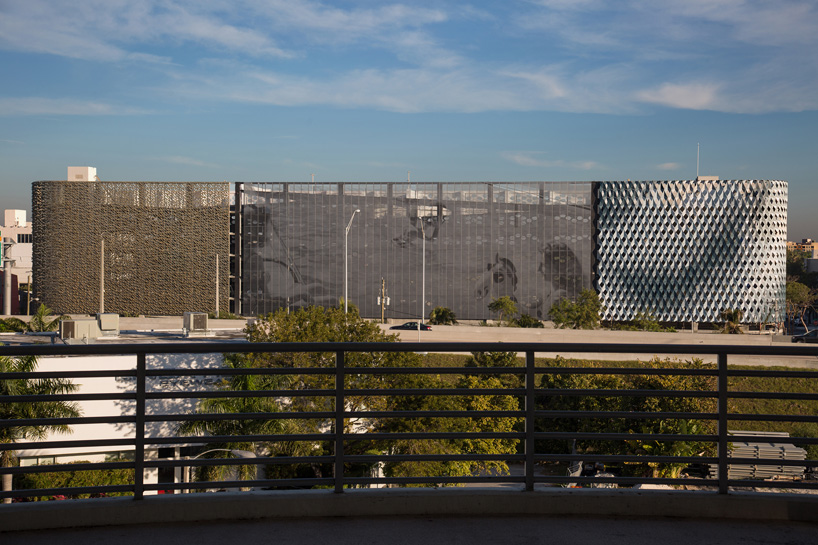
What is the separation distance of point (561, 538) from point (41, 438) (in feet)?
75.8

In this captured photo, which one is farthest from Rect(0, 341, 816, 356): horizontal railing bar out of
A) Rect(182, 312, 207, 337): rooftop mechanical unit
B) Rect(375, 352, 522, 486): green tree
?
Rect(182, 312, 207, 337): rooftop mechanical unit

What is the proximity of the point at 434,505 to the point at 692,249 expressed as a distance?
322 ft

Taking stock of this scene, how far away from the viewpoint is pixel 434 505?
5.20m

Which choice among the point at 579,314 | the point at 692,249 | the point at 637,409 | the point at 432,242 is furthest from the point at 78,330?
the point at 692,249

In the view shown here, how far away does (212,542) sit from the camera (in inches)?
181

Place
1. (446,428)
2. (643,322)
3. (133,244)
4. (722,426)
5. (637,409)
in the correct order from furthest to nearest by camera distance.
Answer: (133,244) < (643,322) < (637,409) < (446,428) < (722,426)

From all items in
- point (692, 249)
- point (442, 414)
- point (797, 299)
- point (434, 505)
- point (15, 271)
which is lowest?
point (797, 299)

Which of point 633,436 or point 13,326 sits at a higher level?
point 633,436

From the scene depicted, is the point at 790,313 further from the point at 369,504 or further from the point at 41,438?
the point at 369,504

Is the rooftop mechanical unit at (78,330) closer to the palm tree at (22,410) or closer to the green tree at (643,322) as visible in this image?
the palm tree at (22,410)

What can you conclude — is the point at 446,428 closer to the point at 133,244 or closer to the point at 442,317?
the point at 442,317

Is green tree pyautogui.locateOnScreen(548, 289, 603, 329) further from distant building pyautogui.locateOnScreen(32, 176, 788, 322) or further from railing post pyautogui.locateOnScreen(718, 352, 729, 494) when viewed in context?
railing post pyautogui.locateOnScreen(718, 352, 729, 494)

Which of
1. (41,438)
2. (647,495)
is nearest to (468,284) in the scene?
(41,438)

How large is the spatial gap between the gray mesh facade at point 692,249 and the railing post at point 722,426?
93.6m
